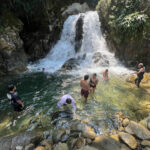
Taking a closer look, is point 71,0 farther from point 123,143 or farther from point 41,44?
point 123,143

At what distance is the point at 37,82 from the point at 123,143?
859 cm

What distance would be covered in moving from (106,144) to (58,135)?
166 cm

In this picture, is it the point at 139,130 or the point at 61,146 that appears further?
the point at 139,130

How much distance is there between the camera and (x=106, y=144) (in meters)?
3.40

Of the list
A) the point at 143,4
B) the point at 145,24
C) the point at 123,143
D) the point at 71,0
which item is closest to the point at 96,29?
the point at 143,4

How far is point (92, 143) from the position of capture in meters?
3.54

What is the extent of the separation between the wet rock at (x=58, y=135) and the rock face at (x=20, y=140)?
0.53 m

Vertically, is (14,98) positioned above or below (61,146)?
above

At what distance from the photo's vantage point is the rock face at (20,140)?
3529mm

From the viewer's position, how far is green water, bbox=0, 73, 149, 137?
4707mm

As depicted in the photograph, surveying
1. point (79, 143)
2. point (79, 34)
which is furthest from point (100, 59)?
point (79, 143)

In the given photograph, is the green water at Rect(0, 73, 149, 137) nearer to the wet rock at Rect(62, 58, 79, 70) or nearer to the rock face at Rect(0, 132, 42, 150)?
the rock face at Rect(0, 132, 42, 150)

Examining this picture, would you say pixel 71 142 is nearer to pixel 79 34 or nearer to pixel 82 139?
pixel 82 139

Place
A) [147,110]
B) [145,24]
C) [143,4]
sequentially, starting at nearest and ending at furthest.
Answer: [147,110] < [145,24] < [143,4]
